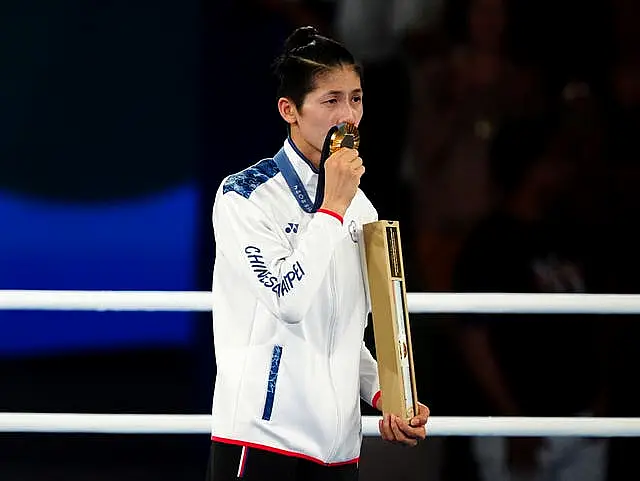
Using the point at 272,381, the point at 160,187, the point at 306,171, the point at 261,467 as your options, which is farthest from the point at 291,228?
the point at 160,187

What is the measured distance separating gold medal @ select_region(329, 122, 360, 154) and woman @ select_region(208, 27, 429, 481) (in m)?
0.02

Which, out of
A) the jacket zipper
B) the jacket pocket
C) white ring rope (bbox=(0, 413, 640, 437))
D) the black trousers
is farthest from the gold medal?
white ring rope (bbox=(0, 413, 640, 437))

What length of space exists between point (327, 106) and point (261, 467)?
19.1 inches

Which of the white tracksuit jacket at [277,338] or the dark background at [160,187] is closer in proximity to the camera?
the white tracksuit jacket at [277,338]

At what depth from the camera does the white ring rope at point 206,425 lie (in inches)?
78.2

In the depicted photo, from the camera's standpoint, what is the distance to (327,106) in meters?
1.39

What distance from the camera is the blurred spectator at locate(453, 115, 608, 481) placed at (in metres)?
2.51

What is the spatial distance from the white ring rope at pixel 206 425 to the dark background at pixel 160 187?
45cm

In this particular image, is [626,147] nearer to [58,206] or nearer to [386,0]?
[386,0]

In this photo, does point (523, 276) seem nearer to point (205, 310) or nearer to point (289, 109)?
point (205, 310)

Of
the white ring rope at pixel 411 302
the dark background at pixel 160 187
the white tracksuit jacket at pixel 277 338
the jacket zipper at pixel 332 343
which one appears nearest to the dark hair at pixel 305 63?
the white tracksuit jacket at pixel 277 338

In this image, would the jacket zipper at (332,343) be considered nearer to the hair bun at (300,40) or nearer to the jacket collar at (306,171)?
the jacket collar at (306,171)

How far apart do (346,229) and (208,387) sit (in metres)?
1.20

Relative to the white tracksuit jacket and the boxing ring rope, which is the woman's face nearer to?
the white tracksuit jacket
